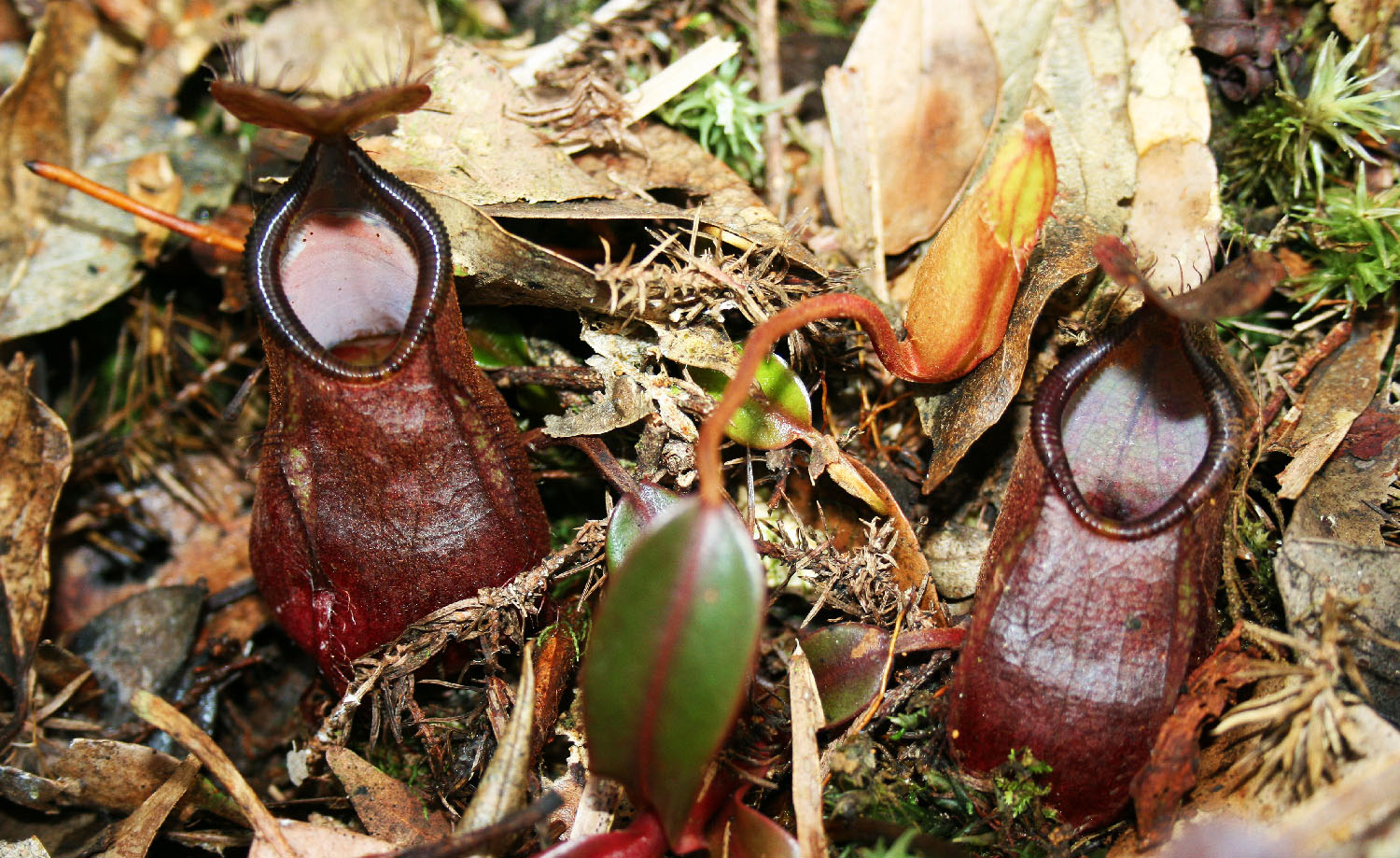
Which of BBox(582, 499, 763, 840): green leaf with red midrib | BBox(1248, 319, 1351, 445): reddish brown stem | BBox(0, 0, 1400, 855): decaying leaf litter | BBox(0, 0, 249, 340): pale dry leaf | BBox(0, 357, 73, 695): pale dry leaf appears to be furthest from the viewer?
BBox(0, 0, 249, 340): pale dry leaf

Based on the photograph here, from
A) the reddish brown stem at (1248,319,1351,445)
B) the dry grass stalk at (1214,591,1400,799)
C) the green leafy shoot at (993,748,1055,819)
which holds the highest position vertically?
the reddish brown stem at (1248,319,1351,445)

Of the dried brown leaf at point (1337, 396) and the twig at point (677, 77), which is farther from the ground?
the twig at point (677, 77)

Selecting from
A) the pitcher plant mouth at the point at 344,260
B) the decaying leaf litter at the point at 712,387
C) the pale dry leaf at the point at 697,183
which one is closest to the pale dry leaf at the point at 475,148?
the decaying leaf litter at the point at 712,387

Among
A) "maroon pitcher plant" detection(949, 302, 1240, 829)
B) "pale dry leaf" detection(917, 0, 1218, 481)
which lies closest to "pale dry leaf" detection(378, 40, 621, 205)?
"pale dry leaf" detection(917, 0, 1218, 481)

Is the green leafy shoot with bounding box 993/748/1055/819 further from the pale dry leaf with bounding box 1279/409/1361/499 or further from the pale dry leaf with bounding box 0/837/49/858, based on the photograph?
the pale dry leaf with bounding box 0/837/49/858

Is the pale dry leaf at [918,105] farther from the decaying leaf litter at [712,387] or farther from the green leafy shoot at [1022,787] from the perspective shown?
the green leafy shoot at [1022,787]

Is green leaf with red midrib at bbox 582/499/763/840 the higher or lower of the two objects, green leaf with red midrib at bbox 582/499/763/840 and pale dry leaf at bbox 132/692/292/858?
the higher

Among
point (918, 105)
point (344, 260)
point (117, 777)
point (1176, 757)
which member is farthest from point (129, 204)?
point (1176, 757)

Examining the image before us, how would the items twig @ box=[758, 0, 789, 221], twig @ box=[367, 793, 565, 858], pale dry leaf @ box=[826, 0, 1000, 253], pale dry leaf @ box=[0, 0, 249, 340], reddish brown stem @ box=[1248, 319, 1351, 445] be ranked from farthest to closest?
pale dry leaf @ box=[0, 0, 249, 340] < twig @ box=[758, 0, 789, 221] < pale dry leaf @ box=[826, 0, 1000, 253] < reddish brown stem @ box=[1248, 319, 1351, 445] < twig @ box=[367, 793, 565, 858]
